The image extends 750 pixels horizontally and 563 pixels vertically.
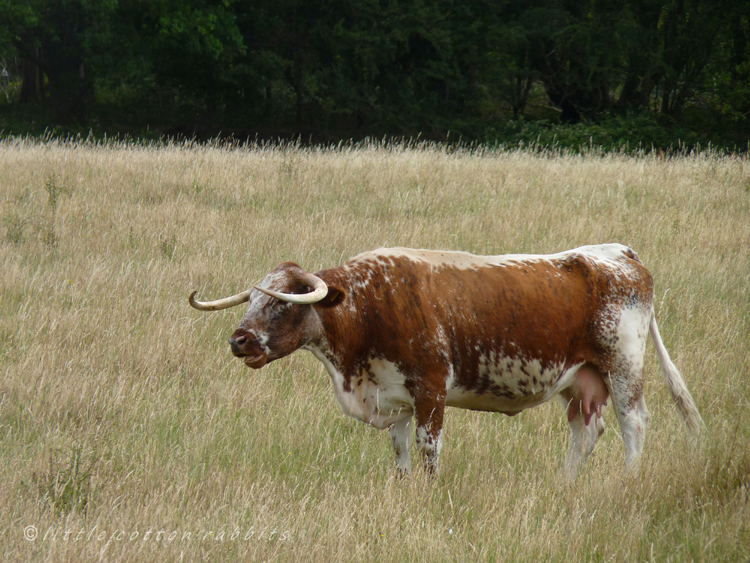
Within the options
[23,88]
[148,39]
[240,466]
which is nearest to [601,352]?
[240,466]

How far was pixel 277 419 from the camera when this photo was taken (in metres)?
4.66

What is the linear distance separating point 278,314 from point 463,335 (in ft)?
3.29

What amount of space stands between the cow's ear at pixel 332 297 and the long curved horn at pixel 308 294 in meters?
0.10

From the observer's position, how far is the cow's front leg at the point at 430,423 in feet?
11.9

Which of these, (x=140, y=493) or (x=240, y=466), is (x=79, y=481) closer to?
(x=140, y=493)

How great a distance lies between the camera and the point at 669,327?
6625 millimetres

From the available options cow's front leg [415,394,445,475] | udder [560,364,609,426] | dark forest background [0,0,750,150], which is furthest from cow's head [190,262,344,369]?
dark forest background [0,0,750,150]

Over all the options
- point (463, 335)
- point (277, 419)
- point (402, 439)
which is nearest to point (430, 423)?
point (402, 439)

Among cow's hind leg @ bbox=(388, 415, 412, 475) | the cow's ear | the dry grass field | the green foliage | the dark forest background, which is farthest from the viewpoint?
the dark forest background

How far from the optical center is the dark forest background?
26.8m

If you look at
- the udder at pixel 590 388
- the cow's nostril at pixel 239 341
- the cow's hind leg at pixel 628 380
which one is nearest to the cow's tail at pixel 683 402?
the cow's hind leg at pixel 628 380

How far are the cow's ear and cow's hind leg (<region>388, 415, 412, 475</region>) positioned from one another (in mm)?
794

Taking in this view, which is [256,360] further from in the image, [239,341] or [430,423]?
[430,423]

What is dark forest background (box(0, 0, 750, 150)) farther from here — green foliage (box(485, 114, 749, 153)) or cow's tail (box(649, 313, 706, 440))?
cow's tail (box(649, 313, 706, 440))
